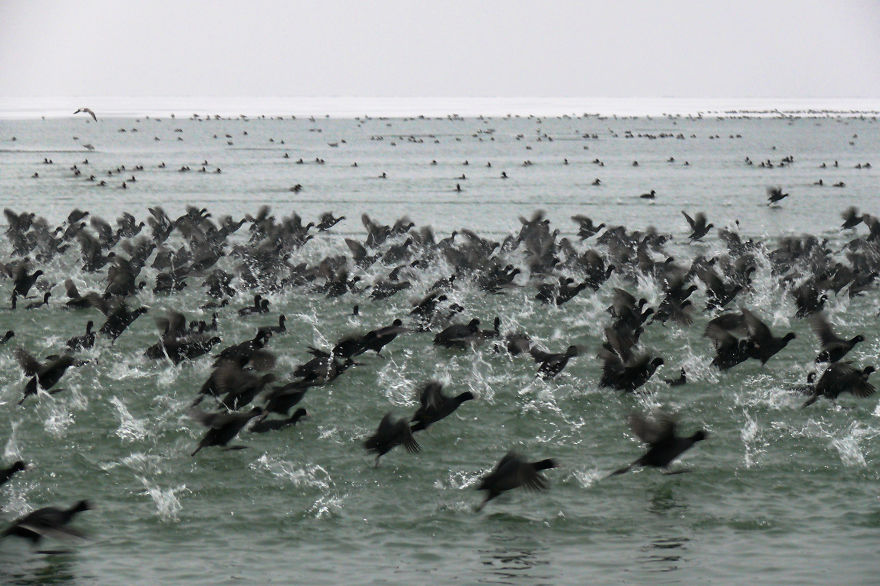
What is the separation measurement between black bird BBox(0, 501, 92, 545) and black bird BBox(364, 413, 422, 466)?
13.5ft

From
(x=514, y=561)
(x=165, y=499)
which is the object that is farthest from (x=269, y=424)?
(x=514, y=561)

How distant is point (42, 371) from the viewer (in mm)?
17766

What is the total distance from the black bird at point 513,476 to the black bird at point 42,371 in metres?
7.39

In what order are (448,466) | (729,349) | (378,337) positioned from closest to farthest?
(448,466)
(729,349)
(378,337)

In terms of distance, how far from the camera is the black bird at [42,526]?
11.2 metres

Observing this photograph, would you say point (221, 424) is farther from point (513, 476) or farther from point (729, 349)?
point (729, 349)

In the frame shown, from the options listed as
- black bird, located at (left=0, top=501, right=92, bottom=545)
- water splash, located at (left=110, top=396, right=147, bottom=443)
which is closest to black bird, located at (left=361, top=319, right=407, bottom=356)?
water splash, located at (left=110, top=396, right=147, bottom=443)

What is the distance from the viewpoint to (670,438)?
46.6 feet

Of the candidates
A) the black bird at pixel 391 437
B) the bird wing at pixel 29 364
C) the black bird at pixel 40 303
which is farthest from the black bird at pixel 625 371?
the black bird at pixel 40 303

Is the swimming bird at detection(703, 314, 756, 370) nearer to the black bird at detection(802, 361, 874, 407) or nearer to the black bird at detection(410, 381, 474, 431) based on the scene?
the black bird at detection(802, 361, 874, 407)

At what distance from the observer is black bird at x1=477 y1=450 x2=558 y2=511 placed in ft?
42.4

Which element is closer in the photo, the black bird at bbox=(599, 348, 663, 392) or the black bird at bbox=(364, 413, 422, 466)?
the black bird at bbox=(364, 413, 422, 466)

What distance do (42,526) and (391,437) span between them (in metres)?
4.52

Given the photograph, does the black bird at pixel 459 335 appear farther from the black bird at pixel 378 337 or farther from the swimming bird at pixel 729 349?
the swimming bird at pixel 729 349
